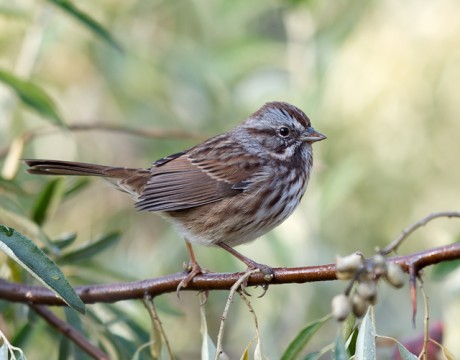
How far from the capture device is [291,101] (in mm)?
6090

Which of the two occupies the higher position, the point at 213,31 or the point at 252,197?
the point at 213,31

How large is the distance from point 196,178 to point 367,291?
2685 millimetres

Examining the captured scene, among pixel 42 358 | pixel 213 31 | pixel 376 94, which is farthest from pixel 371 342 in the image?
pixel 213 31

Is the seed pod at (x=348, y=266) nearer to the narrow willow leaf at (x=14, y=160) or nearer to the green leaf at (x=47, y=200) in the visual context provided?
the green leaf at (x=47, y=200)

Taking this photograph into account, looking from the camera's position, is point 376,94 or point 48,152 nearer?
point 376,94

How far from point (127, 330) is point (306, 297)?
1755 mm

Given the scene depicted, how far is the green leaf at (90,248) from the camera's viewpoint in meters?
4.09

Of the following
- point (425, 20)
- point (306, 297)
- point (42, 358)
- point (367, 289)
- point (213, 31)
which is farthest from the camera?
point (213, 31)

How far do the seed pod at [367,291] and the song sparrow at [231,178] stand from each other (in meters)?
2.11

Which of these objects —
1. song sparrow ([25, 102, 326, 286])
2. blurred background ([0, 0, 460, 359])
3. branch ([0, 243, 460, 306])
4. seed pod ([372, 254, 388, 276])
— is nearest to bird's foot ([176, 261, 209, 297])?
branch ([0, 243, 460, 306])

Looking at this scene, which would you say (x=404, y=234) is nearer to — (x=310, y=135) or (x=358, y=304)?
(x=358, y=304)

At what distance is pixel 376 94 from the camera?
629cm

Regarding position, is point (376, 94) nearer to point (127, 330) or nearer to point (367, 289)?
point (127, 330)

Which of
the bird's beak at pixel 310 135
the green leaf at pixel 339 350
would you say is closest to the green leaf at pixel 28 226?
the green leaf at pixel 339 350
